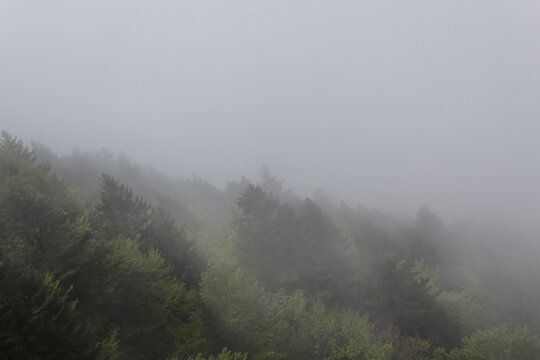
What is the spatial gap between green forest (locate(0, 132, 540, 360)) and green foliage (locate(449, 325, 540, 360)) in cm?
8

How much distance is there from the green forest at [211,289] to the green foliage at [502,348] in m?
0.08

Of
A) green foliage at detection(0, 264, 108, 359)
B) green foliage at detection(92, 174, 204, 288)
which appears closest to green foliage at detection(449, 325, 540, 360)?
green foliage at detection(92, 174, 204, 288)

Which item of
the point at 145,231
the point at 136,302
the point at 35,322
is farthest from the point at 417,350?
the point at 35,322

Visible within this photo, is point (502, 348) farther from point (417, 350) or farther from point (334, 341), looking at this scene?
point (334, 341)

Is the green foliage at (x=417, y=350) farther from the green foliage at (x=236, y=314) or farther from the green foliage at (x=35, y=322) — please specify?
the green foliage at (x=35, y=322)

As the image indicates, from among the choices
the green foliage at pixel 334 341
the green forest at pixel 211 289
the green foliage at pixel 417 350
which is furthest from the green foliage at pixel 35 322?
the green foliage at pixel 417 350

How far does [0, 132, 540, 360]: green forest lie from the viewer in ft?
32.6

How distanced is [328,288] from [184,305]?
60.2 feet

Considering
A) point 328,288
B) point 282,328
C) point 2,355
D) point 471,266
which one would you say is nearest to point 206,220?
point 328,288

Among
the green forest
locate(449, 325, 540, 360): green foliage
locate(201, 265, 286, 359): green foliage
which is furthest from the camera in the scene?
locate(449, 325, 540, 360): green foliage

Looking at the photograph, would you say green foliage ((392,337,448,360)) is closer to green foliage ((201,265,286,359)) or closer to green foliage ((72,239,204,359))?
green foliage ((201,265,286,359))

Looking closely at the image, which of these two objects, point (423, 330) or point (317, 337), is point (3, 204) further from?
point (423, 330)

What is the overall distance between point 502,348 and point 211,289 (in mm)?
22048

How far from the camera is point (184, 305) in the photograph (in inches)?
597
